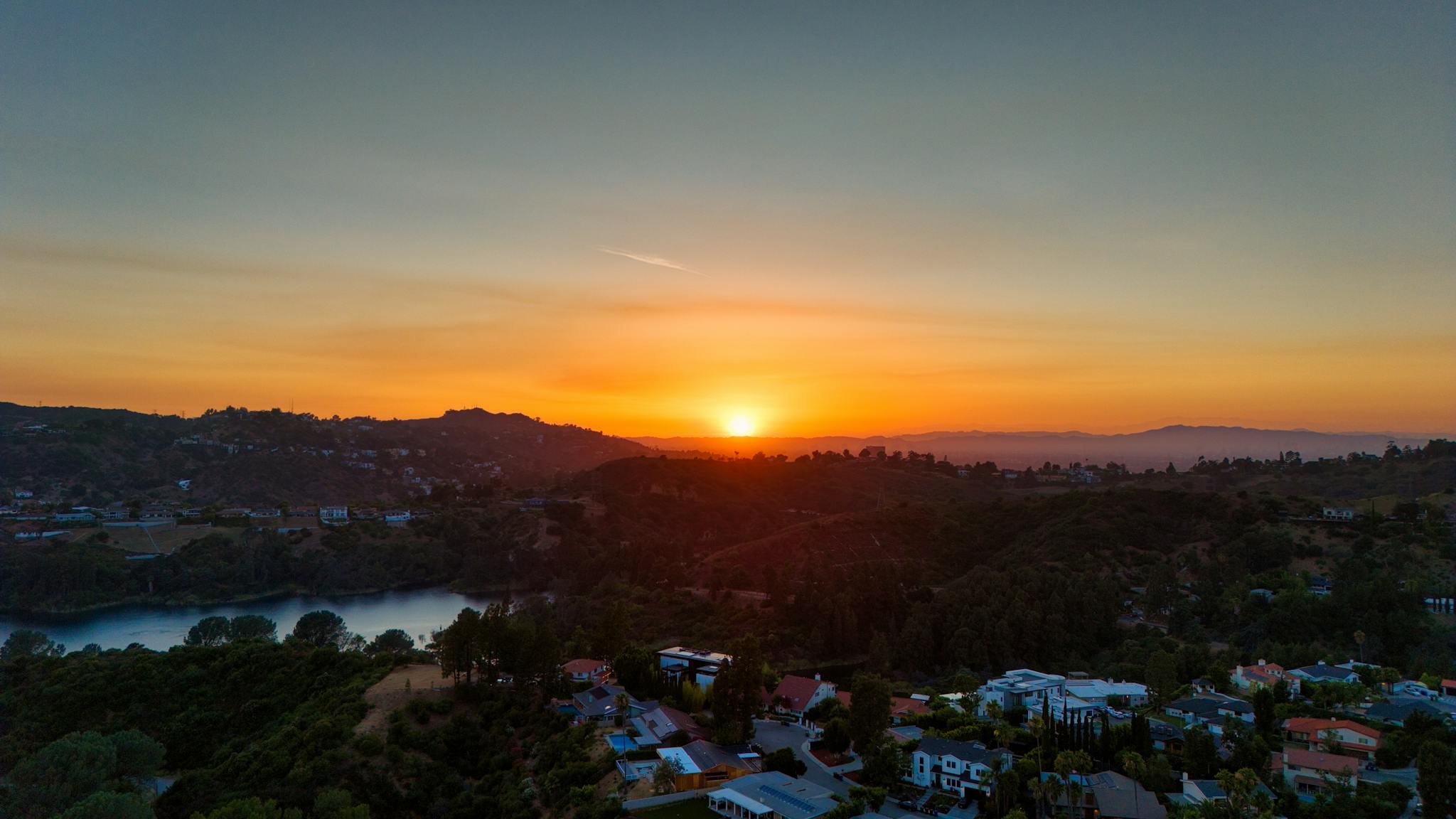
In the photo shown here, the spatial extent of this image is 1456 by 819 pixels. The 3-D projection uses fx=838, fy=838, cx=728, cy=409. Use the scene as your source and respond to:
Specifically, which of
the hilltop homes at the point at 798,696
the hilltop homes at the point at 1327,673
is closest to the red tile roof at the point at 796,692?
the hilltop homes at the point at 798,696

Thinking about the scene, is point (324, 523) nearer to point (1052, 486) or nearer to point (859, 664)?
point (859, 664)

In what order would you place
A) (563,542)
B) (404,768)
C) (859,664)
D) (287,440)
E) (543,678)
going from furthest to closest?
(287,440)
(563,542)
(859,664)
(543,678)
(404,768)

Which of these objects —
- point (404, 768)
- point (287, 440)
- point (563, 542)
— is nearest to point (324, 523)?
point (563, 542)

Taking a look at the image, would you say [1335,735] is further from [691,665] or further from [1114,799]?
[691,665]

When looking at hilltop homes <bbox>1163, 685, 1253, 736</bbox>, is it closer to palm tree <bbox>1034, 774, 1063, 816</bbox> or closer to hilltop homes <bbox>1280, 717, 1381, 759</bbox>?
hilltop homes <bbox>1280, 717, 1381, 759</bbox>

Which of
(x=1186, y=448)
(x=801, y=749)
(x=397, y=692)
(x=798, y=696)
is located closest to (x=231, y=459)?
(x=397, y=692)

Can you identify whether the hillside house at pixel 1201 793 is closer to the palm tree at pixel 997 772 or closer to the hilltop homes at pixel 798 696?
the palm tree at pixel 997 772
